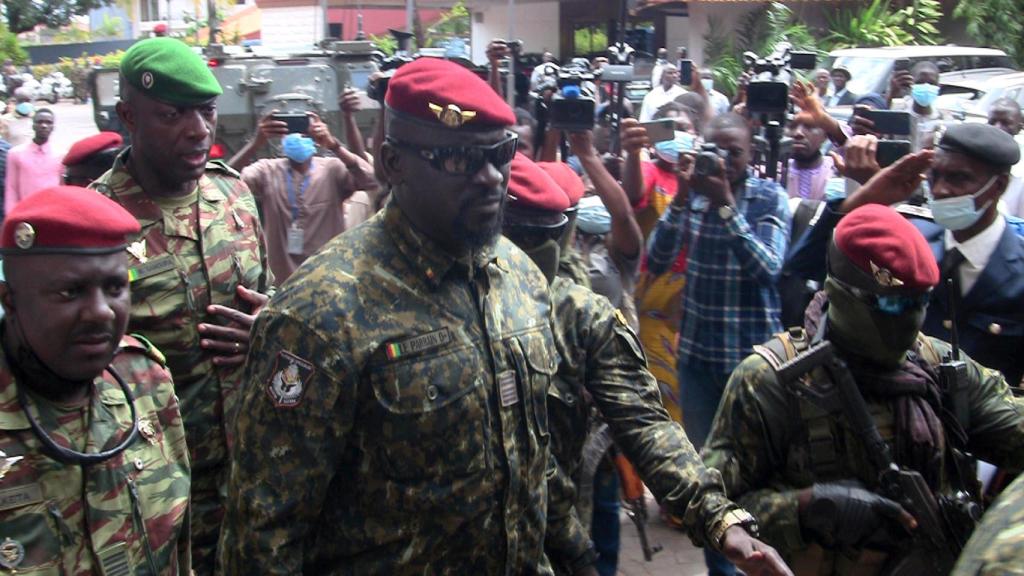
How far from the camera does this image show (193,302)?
3367 millimetres

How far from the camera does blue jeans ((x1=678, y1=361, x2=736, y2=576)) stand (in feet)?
15.9

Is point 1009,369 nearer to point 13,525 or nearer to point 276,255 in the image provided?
point 13,525

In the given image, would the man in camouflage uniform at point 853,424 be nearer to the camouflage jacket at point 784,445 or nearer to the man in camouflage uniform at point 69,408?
the camouflage jacket at point 784,445

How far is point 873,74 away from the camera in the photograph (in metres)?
14.3

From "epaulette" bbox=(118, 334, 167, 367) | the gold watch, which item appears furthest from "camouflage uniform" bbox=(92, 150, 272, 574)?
the gold watch

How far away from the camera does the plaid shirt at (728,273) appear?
4.63m

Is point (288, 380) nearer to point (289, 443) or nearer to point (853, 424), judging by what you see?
point (289, 443)

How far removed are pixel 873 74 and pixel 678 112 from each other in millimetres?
8079

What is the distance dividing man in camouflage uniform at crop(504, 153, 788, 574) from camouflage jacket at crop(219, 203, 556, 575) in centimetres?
37

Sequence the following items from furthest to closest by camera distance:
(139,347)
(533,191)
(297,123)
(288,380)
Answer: (297,123) < (533,191) < (139,347) < (288,380)

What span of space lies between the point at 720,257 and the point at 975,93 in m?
9.42

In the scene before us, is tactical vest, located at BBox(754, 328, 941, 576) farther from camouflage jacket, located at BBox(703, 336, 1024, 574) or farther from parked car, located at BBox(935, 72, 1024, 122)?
parked car, located at BBox(935, 72, 1024, 122)

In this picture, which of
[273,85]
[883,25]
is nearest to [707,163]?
[273,85]

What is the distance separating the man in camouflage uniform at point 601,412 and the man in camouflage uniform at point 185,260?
91 cm
